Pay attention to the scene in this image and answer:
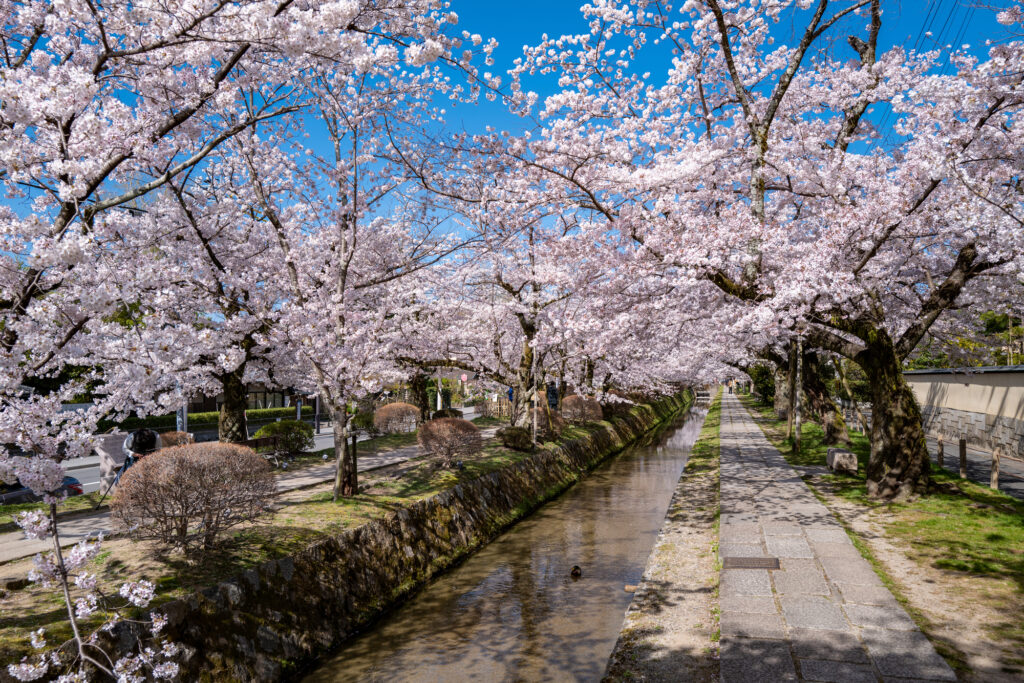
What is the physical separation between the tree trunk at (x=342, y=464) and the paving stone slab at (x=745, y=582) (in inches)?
245

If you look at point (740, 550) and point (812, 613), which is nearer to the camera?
point (812, 613)

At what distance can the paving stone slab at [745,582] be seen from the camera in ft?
23.3

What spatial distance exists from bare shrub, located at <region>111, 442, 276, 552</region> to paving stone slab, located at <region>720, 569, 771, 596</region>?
19.8 ft

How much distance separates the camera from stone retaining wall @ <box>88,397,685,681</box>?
5969mm

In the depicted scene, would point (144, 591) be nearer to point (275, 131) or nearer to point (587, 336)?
point (275, 131)

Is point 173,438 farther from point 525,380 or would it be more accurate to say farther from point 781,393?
point 781,393

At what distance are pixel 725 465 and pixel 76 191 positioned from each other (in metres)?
17.2

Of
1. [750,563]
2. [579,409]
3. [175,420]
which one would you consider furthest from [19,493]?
[175,420]

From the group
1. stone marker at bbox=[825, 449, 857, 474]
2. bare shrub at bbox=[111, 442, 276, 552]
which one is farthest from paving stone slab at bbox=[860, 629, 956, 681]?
stone marker at bbox=[825, 449, 857, 474]

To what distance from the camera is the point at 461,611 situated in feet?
28.1

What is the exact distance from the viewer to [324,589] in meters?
7.65

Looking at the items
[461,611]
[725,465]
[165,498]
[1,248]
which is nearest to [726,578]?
[461,611]

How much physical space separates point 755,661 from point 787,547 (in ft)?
12.6

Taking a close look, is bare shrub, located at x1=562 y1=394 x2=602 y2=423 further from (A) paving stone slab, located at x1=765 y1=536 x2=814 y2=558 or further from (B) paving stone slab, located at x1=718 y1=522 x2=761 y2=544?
(A) paving stone slab, located at x1=765 y1=536 x2=814 y2=558
